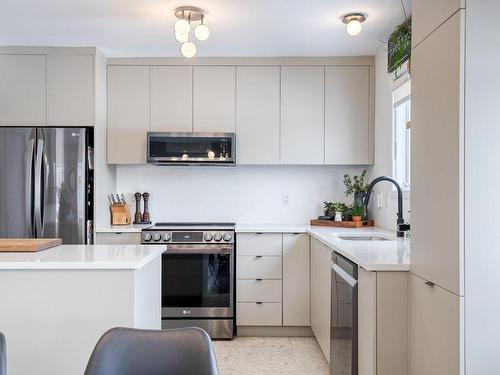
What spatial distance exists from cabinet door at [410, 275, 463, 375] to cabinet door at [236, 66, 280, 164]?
7.35ft

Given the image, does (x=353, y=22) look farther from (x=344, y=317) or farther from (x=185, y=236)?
(x=185, y=236)

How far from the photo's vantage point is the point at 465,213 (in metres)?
1.53

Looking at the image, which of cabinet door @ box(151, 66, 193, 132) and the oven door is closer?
the oven door

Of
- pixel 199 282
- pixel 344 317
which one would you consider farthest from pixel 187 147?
pixel 344 317

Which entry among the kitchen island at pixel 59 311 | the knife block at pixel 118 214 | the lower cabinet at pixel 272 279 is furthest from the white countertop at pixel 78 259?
the knife block at pixel 118 214

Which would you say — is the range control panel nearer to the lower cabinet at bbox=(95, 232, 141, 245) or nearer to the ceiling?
the lower cabinet at bbox=(95, 232, 141, 245)

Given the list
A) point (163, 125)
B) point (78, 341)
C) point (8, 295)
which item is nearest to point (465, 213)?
point (78, 341)

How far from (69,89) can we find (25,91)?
37 cm

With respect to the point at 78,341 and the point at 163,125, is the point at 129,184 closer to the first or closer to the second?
the point at 163,125

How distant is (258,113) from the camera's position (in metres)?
3.94

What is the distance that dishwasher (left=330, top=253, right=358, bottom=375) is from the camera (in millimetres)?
2164

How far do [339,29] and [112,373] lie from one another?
2839 millimetres

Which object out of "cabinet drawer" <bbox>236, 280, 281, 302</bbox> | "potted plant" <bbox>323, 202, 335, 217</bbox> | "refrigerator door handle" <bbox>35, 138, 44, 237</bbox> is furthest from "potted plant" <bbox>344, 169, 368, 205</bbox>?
"refrigerator door handle" <bbox>35, 138, 44, 237</bbox>

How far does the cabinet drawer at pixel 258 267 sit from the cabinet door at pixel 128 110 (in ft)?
4.18
